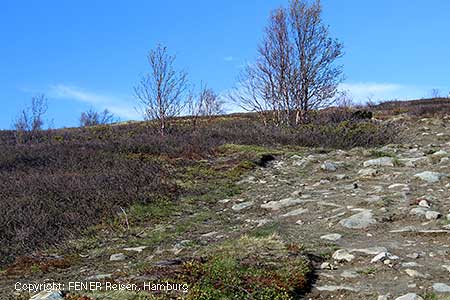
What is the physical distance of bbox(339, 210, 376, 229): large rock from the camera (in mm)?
5383

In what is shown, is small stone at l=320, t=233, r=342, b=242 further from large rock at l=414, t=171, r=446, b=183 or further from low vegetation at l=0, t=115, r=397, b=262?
low vegetation at l=0, t=115, r=397, b=262

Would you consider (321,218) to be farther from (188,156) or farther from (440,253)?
(188,156)

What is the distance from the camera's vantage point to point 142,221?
23.7 ft

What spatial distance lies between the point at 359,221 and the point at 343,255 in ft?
3.90

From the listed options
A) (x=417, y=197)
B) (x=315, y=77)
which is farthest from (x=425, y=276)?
(x=315, y=77)

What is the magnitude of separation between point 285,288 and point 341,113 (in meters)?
18.8

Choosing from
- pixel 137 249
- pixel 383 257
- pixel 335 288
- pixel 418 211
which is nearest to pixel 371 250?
pixel 383 257

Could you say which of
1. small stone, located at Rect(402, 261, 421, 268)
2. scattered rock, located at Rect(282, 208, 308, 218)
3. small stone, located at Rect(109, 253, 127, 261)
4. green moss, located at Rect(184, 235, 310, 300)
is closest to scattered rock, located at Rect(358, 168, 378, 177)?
scattered rock, located at Rect(282, 208, 308, 218)

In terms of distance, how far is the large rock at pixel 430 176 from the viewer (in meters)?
7.01

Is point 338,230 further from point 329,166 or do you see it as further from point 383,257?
point 329,166

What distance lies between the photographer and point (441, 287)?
3.56 metres

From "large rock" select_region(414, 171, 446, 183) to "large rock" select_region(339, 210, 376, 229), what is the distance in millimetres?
1871

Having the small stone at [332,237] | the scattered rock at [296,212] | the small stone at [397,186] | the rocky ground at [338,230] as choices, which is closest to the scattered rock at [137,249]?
the rocky ground at [338,230]

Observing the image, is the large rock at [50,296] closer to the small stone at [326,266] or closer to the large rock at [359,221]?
the small stone at [326,266]
